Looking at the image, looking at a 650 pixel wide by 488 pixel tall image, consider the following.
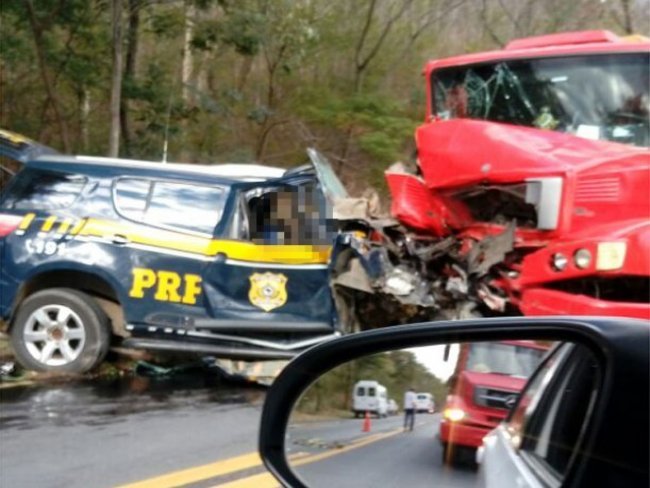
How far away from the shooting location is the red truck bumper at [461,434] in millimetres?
2334

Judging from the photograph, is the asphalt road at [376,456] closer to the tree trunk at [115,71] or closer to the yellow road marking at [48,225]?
the yellow road marking at [48,225]

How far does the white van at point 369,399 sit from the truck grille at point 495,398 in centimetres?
25

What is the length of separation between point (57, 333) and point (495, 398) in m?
6.82

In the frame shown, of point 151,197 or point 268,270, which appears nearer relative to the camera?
point 268,270

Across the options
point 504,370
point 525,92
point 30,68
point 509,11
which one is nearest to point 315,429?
point 504,370

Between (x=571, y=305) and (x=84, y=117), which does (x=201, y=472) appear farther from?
(x=84, y=117)

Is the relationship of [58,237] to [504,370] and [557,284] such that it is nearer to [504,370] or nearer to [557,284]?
[557,284]

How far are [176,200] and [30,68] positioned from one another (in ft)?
37.4

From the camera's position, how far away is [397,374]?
2547mm

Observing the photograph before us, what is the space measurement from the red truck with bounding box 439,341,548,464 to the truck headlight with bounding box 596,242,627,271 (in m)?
5.83

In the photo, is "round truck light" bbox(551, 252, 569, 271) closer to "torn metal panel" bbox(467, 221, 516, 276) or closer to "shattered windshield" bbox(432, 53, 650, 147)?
"torn metal panel" bbox(467, 221, 516, 276)

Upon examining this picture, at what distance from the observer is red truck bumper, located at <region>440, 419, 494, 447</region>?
2334mm

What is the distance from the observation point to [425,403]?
2416mm

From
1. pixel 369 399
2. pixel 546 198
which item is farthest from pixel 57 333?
pixel 369 399
